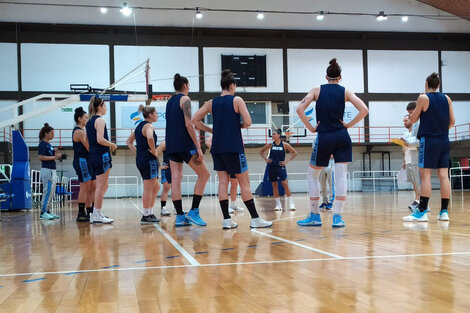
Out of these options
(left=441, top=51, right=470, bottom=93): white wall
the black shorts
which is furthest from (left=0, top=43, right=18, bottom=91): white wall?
(left=441, top=51, right=470, bottom=93): white wall

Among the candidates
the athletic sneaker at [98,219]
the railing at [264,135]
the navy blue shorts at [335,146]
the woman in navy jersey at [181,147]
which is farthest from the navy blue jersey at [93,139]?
the railing at [264,135]

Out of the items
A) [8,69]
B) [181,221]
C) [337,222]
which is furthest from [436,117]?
[8,69]

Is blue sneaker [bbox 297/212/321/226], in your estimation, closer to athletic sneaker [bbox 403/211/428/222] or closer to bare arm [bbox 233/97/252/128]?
athletic sneaker [bbox 403/211/428/222]

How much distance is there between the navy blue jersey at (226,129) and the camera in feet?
17.3

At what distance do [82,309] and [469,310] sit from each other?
1522 millimetres

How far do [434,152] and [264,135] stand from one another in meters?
19.1

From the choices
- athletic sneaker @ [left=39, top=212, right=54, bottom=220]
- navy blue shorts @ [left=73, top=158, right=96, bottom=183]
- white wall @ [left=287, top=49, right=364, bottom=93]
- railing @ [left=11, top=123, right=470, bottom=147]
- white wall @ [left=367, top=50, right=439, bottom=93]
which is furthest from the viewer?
white wall @ [left=367, top=50, right=439, bottom=93]

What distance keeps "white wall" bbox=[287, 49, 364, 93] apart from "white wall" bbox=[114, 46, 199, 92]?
5.15 meters

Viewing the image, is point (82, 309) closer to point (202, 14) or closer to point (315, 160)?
point (315, 160)

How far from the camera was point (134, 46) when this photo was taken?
2416 centimetres

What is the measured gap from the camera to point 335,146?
5.19 meters

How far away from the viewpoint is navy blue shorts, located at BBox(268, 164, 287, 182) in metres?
9.34

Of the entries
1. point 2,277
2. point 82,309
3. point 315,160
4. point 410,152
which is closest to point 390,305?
point 82,309

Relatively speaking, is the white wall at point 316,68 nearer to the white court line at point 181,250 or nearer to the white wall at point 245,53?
the white wall at point 245,53
